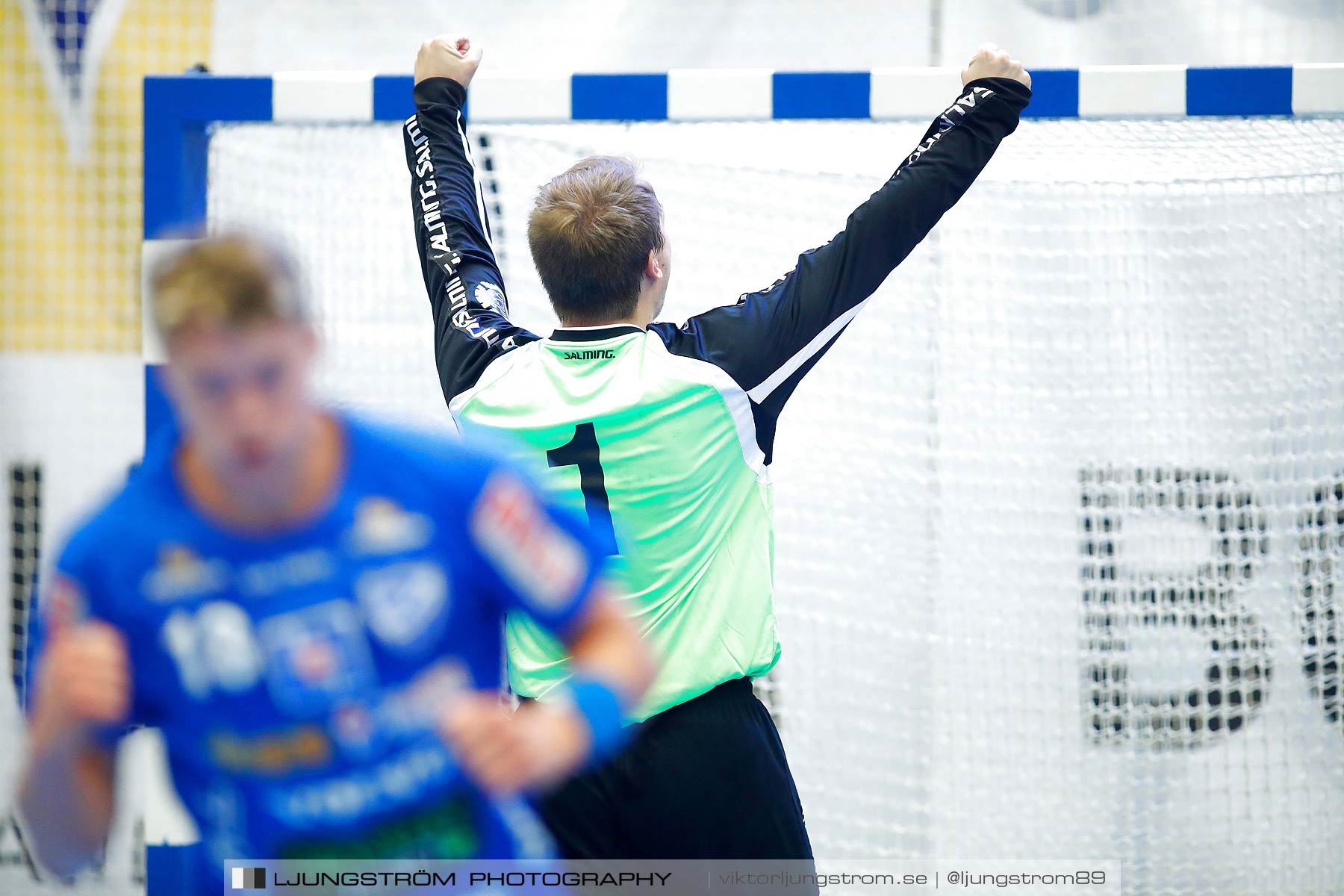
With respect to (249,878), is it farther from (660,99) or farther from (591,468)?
(660,99)

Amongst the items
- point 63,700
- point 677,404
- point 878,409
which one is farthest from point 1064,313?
point 63,700

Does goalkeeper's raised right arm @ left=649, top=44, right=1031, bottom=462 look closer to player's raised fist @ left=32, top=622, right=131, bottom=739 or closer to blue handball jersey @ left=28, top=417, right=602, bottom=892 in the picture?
blue handball jersey @ left=28, top=417, right=602, bottom=892

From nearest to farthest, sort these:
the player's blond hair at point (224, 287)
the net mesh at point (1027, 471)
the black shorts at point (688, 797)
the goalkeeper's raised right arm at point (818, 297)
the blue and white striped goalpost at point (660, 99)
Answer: the player's blond hair at point (224, 287) < the black shorts at point (688, 797) < the goalkeeper's raised right arm at point (818, 297) < the blue and white striped goalpost at point (660, 99) < the net mesh at point (1027, 471)

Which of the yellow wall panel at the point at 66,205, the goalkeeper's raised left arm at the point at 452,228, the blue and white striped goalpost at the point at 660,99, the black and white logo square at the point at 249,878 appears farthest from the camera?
the yellow wall panel at the point at 66,205

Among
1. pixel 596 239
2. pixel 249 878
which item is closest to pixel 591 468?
pixel 596 239

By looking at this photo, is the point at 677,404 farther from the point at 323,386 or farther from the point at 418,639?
the point at 323,386

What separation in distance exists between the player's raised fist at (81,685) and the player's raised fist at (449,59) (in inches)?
54.1

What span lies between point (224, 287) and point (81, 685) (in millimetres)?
420

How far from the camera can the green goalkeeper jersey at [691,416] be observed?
67.4 inches

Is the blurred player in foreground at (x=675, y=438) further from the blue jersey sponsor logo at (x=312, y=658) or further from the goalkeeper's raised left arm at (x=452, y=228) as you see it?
the blue jersey sponsor logo at (x=312, y=658)

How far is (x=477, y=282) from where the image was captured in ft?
6.53

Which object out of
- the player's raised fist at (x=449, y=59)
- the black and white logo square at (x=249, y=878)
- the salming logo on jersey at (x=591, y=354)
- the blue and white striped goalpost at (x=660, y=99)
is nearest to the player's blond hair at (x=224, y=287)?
the black and white logo square at (x=249, y=878)

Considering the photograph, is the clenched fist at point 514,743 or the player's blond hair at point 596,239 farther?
the player's blond hair at point 596,239

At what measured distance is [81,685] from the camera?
1094 millimetres
